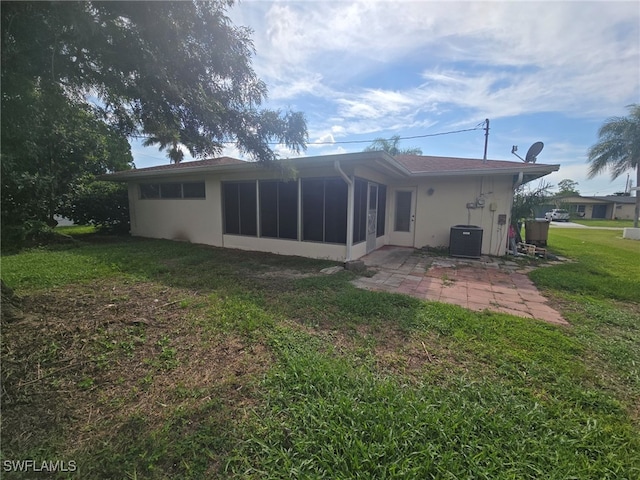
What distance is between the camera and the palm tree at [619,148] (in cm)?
1392

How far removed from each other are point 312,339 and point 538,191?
8456 millimetres

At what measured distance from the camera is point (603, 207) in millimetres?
34000

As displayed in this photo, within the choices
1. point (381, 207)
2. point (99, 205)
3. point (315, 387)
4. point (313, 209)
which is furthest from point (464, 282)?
point (99, 205)

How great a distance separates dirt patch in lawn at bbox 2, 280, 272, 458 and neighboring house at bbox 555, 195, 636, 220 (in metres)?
41.9

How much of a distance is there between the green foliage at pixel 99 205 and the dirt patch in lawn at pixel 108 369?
8.95 meters

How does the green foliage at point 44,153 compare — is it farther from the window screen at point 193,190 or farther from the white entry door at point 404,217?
the white entry door at point 404,217

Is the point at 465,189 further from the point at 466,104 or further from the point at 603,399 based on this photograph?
the point at 603,399

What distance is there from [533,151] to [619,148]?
12.7 metres

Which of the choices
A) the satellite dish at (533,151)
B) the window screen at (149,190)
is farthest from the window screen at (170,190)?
the satellite dish at (533,151)

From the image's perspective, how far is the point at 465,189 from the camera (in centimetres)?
781

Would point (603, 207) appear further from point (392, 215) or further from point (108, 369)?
point (108, 369)

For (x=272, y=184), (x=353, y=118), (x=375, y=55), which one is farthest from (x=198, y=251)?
(x=353, y=118)

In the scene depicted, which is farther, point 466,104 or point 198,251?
point 466,104

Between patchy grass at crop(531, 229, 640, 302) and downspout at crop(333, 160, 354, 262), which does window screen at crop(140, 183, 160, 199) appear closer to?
downspout at crop(333, 160, 354, 262)
